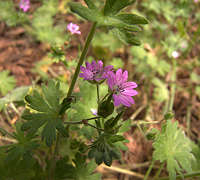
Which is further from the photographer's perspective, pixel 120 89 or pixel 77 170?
pixel 77 170

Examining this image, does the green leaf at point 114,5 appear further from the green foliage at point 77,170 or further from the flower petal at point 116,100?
the green foliage at point 77,170

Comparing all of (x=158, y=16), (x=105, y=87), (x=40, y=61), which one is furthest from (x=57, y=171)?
(x=158, y=16)

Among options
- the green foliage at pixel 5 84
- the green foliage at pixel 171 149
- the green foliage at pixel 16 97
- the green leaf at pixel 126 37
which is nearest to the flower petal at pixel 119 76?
the green leaf at pixel 126 37

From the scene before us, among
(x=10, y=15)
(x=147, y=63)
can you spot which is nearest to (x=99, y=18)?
(x=147, y=63)

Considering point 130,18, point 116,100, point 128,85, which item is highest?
point 130,18

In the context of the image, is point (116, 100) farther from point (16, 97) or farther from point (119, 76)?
point (16, 97)

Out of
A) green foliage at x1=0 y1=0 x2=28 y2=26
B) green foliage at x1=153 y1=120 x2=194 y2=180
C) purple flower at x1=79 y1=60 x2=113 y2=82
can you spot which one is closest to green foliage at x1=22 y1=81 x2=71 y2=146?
purple flower at x1=79 y1=60 x2=113 y2=82
